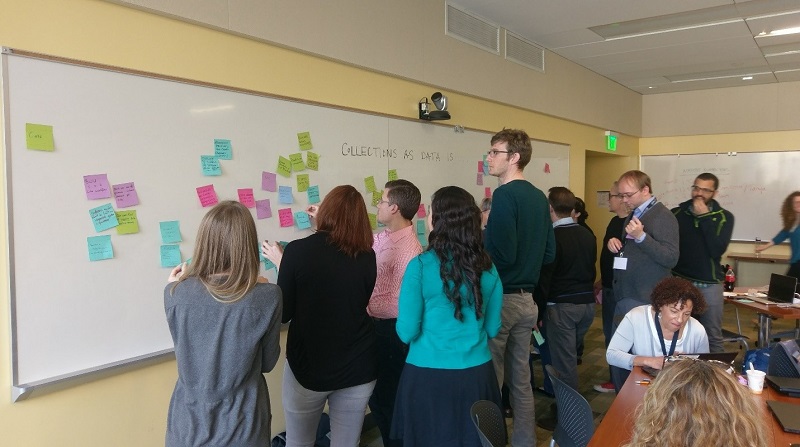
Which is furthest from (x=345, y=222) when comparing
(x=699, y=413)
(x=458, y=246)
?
(x=699, y=413)

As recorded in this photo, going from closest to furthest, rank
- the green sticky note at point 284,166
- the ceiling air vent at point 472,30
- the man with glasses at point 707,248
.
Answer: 1. the green sticky note at point 284,166
2. the man with glasses at point 707,248
3. the ceiling air vent at point 472,30

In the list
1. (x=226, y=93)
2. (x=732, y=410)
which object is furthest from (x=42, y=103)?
(x=732, y=410)

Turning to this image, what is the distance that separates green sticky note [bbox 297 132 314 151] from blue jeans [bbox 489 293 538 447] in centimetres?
135

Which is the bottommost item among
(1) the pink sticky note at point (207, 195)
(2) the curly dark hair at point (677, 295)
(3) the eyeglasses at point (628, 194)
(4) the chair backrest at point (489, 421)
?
(4) the chair backrest at point (489, 421)

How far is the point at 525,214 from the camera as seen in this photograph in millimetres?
2760

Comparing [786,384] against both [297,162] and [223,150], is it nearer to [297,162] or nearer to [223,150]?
[297,162]

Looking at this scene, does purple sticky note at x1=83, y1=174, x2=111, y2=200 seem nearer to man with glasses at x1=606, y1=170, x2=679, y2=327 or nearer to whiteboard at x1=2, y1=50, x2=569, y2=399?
whiteboard at x1=2, y1=50, x2=569, y2=399

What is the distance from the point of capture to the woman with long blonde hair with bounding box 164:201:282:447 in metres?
1.62

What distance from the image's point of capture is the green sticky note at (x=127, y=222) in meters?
2.22

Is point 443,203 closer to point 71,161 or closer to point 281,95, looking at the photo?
point 281,95

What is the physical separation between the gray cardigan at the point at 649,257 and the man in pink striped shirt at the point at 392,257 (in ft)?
4.61

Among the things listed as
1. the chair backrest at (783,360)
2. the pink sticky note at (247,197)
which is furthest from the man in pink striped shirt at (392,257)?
the chair backrest at (783,360)

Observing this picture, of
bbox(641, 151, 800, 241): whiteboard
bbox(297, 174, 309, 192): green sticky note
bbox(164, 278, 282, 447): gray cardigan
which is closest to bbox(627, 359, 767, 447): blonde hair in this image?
bbox(164, 278, 282, 447): gray cardigan

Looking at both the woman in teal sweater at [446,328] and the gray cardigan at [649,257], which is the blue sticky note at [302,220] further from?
the gray cardigan at [649,257]
